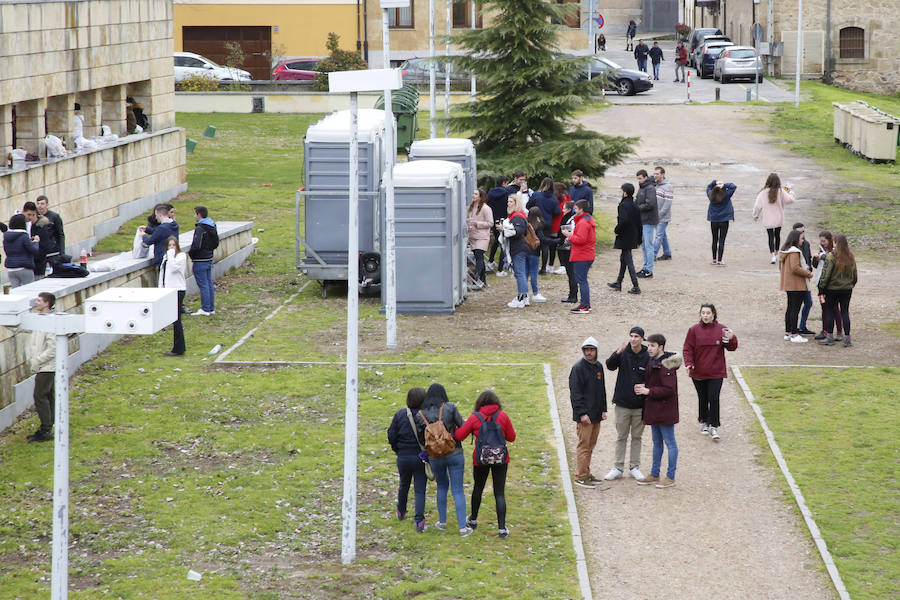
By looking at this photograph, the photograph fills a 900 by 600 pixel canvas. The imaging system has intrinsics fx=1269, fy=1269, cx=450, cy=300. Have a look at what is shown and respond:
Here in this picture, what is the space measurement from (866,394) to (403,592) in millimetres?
7280

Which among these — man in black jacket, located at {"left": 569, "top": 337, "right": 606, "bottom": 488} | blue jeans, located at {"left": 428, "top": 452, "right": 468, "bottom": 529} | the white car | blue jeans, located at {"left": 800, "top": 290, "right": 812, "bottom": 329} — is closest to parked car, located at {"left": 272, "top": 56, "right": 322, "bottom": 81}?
the white car

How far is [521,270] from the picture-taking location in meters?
19.2

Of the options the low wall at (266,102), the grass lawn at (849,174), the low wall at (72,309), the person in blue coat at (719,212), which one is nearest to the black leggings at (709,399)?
the low wall at (72,309)

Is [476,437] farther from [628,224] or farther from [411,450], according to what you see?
[628,224]

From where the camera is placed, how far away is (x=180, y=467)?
13.1 m

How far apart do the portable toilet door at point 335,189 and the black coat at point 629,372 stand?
8.28 meters

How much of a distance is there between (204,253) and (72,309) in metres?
2.77

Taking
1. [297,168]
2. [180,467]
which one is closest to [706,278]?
[180,467]

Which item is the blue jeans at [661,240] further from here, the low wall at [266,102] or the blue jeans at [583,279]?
the low wall at [266,102]

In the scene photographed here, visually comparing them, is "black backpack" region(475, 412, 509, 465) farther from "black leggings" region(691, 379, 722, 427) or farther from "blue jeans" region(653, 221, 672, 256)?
"blue jeans" region(653, 221, 672, 256)

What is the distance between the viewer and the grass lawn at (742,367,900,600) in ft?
34.9

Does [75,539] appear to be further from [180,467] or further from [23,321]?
[23,321]

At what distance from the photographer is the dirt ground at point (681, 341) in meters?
10.5

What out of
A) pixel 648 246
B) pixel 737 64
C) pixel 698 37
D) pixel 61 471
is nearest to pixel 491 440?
pixel 61 471
